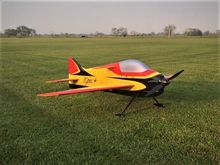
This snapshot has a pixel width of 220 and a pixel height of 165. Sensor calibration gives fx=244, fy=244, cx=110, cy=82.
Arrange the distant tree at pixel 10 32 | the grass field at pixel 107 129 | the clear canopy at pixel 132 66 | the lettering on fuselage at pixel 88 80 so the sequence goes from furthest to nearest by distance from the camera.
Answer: the distant tree at pixel 10 32, the lettering on fuselage at pixel 88 80, the clear canopy at pixel 132 66, the grass field at pixel 107 129

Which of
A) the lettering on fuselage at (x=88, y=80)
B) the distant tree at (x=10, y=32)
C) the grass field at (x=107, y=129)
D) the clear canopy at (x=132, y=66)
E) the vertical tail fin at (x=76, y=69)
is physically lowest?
the grass field at (x=107, y=129)

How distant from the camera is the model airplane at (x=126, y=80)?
736 cm

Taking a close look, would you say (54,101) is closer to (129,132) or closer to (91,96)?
(91,96)

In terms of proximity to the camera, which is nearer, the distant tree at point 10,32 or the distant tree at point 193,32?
the distant tree at point 193,32

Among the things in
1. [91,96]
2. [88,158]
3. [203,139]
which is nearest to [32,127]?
[88,158]

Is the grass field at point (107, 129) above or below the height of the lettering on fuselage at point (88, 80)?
below

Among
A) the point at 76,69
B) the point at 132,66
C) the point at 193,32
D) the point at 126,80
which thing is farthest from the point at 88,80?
the point at 193,32

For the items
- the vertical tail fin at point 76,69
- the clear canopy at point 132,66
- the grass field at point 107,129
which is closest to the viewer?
the grass field at point 107,129

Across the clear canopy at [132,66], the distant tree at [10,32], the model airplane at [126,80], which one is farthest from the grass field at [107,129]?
the distant tree at [10,32]

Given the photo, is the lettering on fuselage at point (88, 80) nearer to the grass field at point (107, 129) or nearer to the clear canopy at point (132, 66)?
the grass field at point (107, 129)

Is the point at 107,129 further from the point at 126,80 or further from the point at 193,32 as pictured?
the point at 193,32

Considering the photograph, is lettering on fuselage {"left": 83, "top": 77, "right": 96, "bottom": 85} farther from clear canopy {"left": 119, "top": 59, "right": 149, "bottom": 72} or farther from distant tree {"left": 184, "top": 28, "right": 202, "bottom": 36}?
distant tree {"left": 184, "top": 28, "right": 202, "bottom": 36}

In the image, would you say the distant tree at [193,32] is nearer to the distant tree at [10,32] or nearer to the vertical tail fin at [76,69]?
the distant tree at [10,32]

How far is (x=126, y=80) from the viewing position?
796cm
